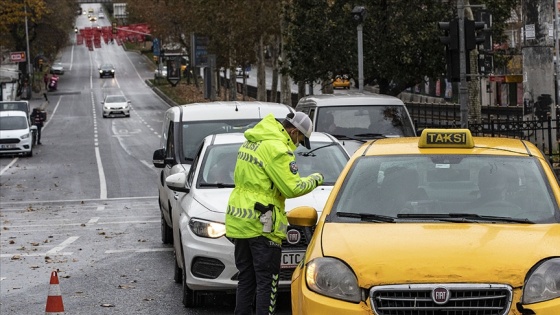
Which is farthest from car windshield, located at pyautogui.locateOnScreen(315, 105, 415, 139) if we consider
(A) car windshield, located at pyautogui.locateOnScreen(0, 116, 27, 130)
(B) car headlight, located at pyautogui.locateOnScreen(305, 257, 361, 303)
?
(A) car windshield, located at pyautogui.locateOnScreen(0, 116, 27, 130)

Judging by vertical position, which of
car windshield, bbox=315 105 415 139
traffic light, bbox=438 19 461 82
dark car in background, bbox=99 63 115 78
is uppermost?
traffic light, bbox=438 19 461 82

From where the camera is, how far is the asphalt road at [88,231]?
12242mm

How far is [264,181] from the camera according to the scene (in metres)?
8.95

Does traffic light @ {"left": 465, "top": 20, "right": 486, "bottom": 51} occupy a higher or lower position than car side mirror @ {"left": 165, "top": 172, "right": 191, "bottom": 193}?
higher

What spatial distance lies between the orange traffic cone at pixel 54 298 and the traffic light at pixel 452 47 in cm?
1309

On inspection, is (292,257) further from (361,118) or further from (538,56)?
(538,56)

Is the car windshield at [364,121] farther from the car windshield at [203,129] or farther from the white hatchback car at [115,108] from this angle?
the white hatchback car at [115,108]

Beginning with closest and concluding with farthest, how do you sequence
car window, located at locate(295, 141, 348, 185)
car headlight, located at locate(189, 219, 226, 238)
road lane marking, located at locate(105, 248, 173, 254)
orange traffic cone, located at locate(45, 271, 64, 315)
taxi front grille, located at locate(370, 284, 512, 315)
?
taxi front grille, located at locate(370, 284, 512, 315) → orange traffic cone, located at locate(45, 271, 64, 315) → car headlight, located at locate(189, 219, 226, 238) → car window, located at locate(295, 141, 348, 185) → road lane marking, located at locate(105, 248, 173, 254)

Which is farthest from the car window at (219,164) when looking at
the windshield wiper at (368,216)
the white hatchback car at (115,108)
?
the white hatchback car at (115,108)

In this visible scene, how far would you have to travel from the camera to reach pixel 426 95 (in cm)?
8025

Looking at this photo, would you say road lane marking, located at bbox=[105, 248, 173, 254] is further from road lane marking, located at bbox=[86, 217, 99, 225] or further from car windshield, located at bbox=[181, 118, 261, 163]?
road lane marking, located at bbox=[86, 217, 99, 225]

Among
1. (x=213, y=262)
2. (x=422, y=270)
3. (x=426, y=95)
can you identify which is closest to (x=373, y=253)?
(x=422, y=270)

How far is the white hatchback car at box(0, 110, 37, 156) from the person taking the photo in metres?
43.0

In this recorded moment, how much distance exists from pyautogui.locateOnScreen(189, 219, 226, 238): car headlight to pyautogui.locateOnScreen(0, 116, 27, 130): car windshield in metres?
33.5
